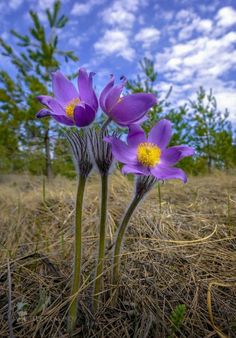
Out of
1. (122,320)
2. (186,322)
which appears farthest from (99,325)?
(186,322)

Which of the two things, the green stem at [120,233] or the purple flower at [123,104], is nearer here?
the purple flower at [123,104]

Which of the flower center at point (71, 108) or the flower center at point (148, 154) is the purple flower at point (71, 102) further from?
the flower center at point (148, 154)

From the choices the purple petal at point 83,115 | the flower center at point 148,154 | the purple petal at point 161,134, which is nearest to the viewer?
the purple petal at point 83,115

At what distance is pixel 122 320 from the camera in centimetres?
132

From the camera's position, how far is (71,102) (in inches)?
48.5

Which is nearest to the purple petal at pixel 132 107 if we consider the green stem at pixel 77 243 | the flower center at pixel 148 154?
the flower center at pixel 148 154

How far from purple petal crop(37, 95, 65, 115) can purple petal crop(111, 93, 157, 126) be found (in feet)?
0.64

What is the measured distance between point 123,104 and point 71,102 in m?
0.21

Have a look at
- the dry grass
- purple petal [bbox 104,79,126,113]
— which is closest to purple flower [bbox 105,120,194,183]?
purple petal [bbox 104,79,126,113]

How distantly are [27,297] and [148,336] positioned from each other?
517mm

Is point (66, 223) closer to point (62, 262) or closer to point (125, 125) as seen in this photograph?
point (62, 262)

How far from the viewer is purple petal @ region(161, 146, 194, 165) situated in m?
1.24

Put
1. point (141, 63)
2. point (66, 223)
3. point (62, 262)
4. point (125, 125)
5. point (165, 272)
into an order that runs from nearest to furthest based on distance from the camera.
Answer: point (125, 125) → point (165, 272) → point (62, 262) → point (66, 223) → point (141, 63)

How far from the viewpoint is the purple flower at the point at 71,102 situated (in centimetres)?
112
